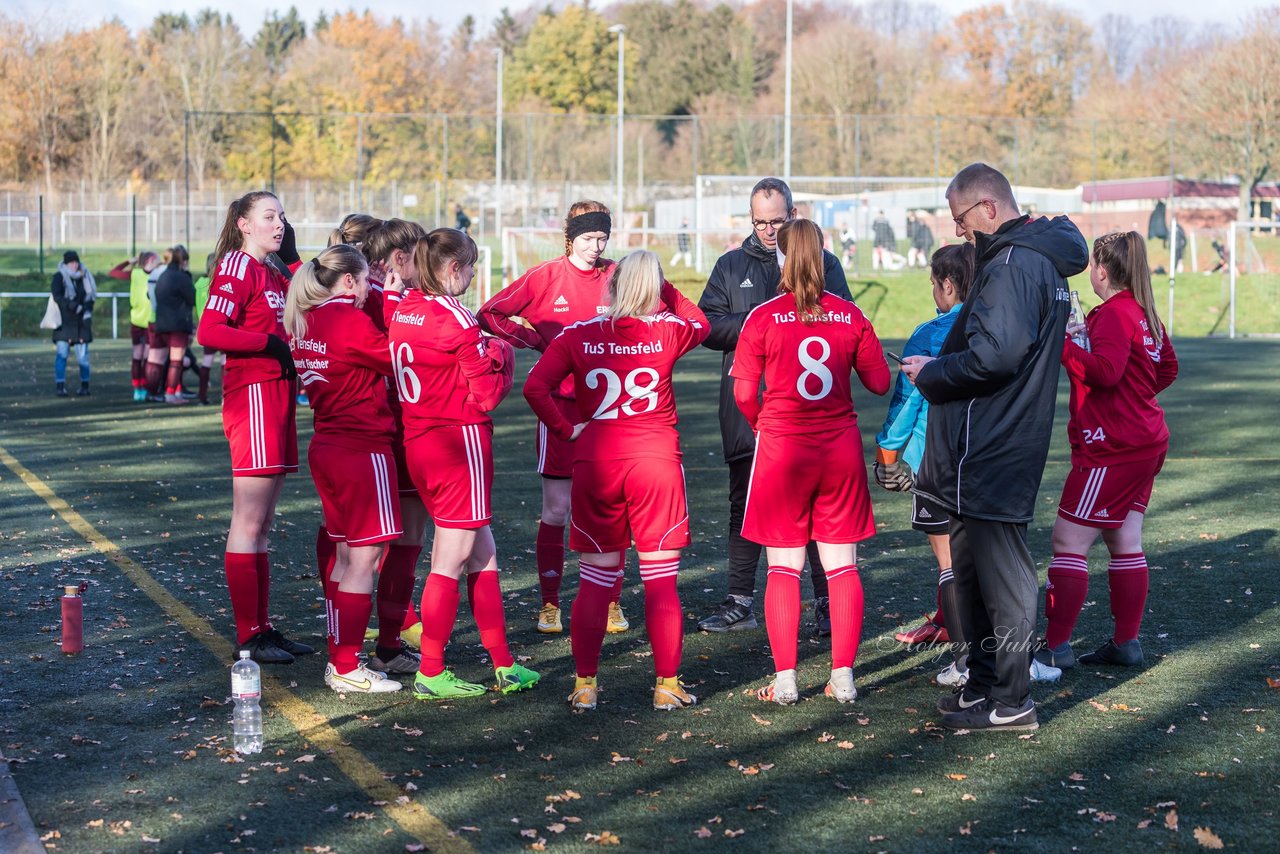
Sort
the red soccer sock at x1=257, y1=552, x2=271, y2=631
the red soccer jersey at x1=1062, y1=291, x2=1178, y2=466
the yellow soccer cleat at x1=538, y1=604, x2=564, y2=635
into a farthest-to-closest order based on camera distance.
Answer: the yellow soccer cleat at x1=538, y1=604, x2=564, y2=635, the red soccer sock at x1=257, y1=552, x2=271, y2=631, the red soccer jersey at x1=1062, y1=291, x2=1178, y2=466

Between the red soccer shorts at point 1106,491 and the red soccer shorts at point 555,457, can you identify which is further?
the red soccer shorts at point 555,457

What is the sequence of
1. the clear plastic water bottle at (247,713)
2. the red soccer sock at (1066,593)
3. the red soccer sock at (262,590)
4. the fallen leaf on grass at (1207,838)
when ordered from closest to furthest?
the fallen leaf on grass at (1207,838), the clear plastic water bottle at (247,713), the red soccer sock at (1066,593), the red soccer sock at (262,590)

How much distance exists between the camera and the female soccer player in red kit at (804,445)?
219 inches

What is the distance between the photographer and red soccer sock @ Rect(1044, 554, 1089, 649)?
6.17 meters

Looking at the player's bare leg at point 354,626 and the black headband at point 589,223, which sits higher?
the black headband at point 589,223

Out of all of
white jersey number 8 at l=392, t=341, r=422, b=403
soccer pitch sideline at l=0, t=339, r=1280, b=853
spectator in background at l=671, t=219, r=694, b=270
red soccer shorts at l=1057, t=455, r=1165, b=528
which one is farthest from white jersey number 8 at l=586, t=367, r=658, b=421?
spectator in background at l=671, t=219, r=694, b=270

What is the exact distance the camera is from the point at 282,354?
20.0 ft

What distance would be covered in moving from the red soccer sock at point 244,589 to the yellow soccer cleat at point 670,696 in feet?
6.25

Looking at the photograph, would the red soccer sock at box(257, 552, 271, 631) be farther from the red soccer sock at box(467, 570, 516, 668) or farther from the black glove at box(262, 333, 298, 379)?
the red soccer sock at box(467, 570, 516, 668)

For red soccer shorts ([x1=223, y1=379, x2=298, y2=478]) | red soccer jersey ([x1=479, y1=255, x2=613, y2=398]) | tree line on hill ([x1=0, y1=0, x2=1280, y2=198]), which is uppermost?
tree line on hill ([x1=0, y1=0, x2=1280, y2=198])

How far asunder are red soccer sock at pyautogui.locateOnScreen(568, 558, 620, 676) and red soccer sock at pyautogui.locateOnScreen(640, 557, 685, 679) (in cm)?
17

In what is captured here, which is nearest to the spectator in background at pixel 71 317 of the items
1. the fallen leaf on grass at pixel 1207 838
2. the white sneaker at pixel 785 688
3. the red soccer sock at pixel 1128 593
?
the white sneaker at pixel 785 688

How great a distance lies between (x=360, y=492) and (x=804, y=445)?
183cm

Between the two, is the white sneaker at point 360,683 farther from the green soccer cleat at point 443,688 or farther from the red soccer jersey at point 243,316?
the red soccer jersey at point 243,316
